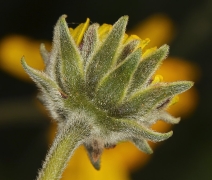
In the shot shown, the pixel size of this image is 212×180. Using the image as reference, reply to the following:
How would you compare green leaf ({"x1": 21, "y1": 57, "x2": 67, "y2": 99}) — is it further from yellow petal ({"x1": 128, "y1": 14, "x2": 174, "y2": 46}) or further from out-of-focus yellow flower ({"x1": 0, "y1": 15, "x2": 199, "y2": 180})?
yellow petal ({"x1": 128, "y1": 14, "x2": 174, "y2": 46})

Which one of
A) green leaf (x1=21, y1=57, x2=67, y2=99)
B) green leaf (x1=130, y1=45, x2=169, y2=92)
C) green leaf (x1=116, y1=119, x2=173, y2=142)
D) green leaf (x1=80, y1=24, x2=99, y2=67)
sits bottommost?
green leaf (x1=116, y1=119, x2=173, y2=142)

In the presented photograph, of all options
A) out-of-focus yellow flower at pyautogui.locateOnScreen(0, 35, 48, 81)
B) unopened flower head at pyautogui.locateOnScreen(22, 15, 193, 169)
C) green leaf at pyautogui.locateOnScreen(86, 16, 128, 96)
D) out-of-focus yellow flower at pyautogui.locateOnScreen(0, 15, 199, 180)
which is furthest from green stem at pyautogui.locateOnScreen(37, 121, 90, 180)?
out-of-focus yellow flower at pyautogui.locateOnScreen(0, 35, 48, 81)

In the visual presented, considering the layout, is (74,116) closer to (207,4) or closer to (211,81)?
(207,4)

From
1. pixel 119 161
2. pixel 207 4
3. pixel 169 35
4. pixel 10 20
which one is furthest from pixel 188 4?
pixel 119 161

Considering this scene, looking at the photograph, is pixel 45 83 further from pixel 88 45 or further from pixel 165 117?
pixel 165 117

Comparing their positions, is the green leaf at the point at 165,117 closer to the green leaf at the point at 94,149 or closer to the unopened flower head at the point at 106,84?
the unopened flower head at the point at 106,84

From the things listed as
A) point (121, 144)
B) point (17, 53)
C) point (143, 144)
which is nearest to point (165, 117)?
point (143, 144)

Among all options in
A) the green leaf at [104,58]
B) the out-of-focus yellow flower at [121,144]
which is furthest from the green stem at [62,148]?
the out-of-focus yellow flower at [121,144]
